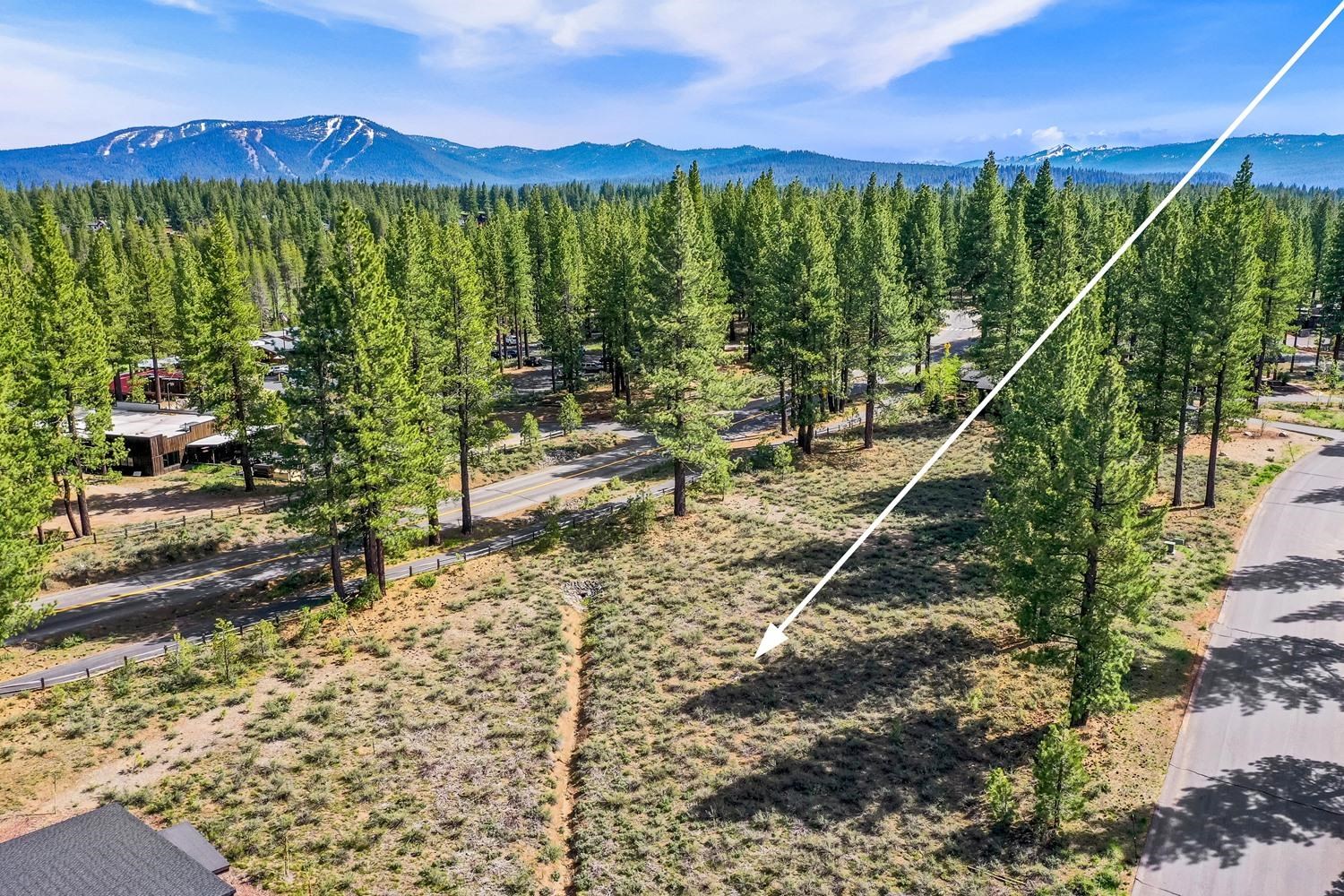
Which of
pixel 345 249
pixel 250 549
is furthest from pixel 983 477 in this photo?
pixel 250 549

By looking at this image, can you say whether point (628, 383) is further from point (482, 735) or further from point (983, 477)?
point (482, 735)

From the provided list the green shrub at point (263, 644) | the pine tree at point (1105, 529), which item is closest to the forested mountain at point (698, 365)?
the pine tree at point (1105, 529)

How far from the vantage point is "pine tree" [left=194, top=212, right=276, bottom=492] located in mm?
44188

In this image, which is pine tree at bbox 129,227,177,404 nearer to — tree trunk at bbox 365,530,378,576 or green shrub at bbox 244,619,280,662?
A: tree trunk at bbox 365,530,378,576

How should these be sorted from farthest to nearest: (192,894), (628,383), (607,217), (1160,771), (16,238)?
1. (16,238)
2. (607,217)
3. (628,383)
4. (1160,771)
5. (192,894)

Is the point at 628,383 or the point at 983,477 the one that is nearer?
the point at 983,477

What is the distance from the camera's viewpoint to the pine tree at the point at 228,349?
145 ft

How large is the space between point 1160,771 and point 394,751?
21868 mm

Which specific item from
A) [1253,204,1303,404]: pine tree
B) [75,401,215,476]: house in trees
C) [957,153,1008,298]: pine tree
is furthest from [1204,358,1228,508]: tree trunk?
[75,401,215,476]: house in trees

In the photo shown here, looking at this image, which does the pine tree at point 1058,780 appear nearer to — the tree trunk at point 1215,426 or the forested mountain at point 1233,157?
the forested mountain at point 1233,157

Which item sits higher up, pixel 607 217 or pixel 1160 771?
pixel 607 217

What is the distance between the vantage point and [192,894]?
16.7 m

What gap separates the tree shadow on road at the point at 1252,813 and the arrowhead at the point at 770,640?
490 inches

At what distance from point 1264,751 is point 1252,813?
304 centimetres
